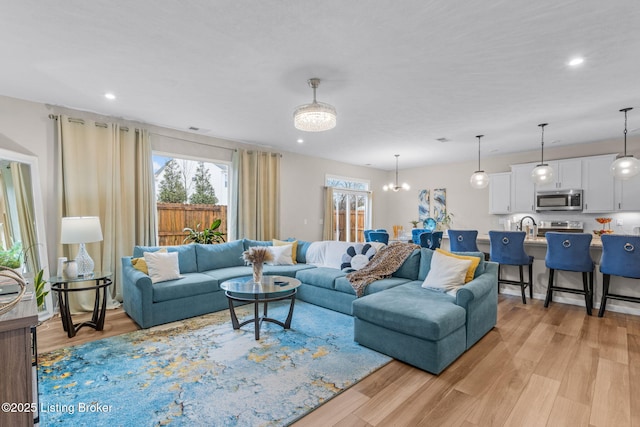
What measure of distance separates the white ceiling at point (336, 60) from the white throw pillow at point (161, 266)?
6.33 feet

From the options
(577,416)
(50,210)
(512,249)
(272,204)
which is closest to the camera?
(577,416)

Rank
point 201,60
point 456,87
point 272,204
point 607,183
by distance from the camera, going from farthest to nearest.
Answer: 1. point 272,204
2. point 607,183
3. point 456,87
4. point 201,60

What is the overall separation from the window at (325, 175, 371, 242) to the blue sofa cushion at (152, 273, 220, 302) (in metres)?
4.18

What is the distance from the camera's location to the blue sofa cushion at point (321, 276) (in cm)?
394

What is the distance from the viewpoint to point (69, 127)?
386cm

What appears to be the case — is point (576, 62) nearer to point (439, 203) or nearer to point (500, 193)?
point (500, 193)

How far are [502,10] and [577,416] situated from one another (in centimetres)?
273

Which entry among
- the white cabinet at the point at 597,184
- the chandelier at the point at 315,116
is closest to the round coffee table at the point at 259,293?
the chandelier at the point at 315,116

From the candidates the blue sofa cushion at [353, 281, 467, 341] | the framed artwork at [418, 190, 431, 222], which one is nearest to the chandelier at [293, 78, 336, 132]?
the blue sofa cushion at [353, 281, 467, 341]

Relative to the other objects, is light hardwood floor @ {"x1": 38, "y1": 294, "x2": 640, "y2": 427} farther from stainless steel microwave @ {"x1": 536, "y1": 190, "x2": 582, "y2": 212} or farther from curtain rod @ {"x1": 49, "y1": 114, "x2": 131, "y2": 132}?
stainless steel microwave @ {"x1": 536, "y1": 190, "x2": 582, "y2": 212}

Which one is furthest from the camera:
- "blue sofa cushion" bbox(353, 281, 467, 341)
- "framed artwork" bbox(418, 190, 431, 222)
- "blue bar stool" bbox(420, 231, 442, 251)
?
"framed artwork" bbox(418, 190, 431, 222)

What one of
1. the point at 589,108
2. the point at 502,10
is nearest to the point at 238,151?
the point at 502,10

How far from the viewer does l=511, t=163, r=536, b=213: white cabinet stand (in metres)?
6.21

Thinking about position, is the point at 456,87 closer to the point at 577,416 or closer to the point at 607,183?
the point at 577,416
